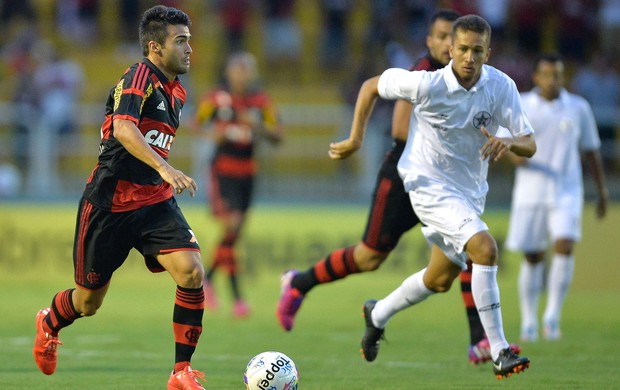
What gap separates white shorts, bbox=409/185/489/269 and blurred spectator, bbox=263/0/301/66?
1351cm

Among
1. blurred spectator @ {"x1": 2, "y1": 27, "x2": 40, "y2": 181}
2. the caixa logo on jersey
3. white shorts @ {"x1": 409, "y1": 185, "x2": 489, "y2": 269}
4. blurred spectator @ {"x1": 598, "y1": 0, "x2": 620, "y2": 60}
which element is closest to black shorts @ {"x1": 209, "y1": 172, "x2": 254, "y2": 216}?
blurred spectator @ {"x1": 2, "y1": 27, "x2": 40, "y2": 181}

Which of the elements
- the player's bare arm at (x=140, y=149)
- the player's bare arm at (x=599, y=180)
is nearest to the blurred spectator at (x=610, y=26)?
the player's bare arm at (x=599, y=180)

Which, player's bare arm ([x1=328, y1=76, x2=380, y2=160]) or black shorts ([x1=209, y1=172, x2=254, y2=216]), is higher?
player's bare arm ([x1=328, y1=76, x2=380, y2=160])

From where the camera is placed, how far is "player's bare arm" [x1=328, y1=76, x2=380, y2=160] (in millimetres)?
7539

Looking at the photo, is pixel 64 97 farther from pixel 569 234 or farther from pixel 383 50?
pixel 569 234

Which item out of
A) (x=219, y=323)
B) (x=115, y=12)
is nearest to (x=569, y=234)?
(x=219, y=323)

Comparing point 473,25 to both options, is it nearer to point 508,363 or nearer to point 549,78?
point 508,363

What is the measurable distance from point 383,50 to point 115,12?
557cm

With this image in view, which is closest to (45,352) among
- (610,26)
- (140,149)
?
(140,149)

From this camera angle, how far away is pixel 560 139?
11.2 metres

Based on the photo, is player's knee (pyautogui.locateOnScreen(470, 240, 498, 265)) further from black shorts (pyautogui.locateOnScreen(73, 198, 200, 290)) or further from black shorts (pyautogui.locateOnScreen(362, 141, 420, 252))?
black shorts (pyautogui.locateOnScreen(73, 198, 200, 290))

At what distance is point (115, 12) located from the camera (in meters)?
21.5

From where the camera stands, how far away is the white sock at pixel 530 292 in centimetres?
1112

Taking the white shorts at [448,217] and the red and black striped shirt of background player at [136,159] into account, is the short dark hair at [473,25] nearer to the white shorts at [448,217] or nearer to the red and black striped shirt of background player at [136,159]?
the white shorts at [448,217]
